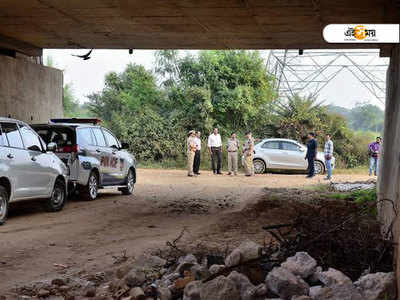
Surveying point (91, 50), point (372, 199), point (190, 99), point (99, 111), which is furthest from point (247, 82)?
point (372, 199)

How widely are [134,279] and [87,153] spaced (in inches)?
394

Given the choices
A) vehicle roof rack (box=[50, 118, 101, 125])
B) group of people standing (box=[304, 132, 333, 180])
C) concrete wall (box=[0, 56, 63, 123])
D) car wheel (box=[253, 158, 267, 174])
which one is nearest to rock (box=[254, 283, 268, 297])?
vehicle roof rack (box=[50, 118, 101, 125])

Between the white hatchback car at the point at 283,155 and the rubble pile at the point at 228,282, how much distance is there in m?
23.1

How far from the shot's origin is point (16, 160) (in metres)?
12.3

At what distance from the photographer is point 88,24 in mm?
15773

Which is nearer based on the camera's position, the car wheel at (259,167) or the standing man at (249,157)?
the standing man at (249,157)

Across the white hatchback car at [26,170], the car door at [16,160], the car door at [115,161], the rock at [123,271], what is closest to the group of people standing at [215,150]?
the car door at [115,161]

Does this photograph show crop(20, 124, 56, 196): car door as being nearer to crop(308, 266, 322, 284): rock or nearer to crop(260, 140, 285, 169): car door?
crop(308, 266, 322, 284): rock

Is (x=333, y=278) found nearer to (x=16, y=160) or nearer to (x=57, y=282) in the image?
(x=57, y=282)

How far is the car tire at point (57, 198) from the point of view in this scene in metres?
14.1

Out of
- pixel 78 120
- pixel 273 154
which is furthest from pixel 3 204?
pixel 273 154

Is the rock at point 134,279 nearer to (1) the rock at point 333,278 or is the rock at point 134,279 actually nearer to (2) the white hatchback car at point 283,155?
(1) the rock at point 333,278

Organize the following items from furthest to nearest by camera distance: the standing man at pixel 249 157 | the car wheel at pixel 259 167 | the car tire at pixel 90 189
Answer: the car wheel at pixel 259 167 < the standing man at pixel 249 157 < the car tire at pixel 90 189

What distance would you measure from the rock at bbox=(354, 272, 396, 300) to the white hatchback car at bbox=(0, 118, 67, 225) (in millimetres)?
7664
